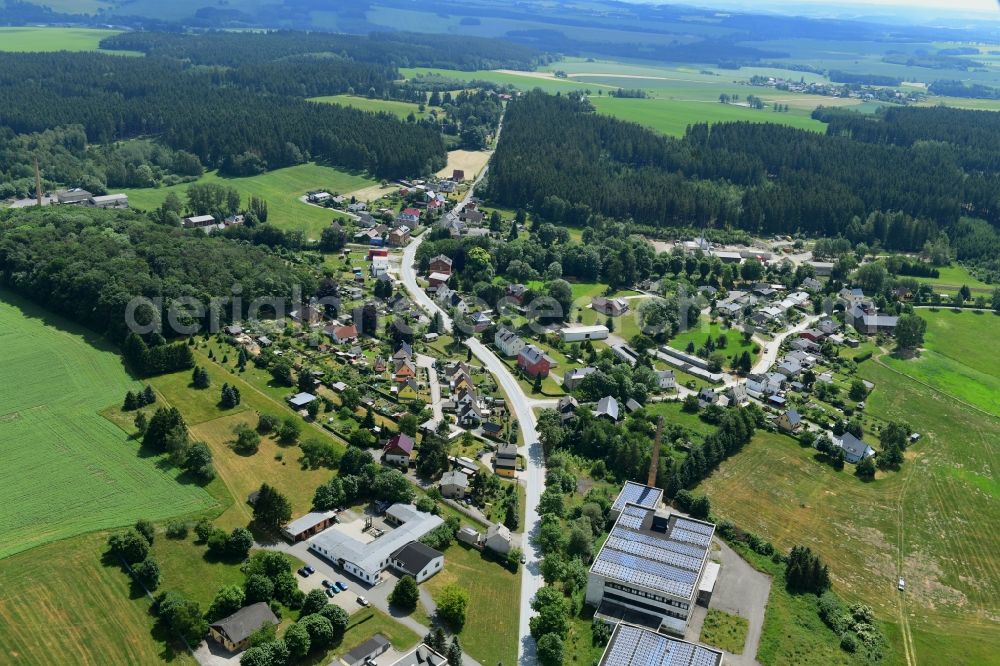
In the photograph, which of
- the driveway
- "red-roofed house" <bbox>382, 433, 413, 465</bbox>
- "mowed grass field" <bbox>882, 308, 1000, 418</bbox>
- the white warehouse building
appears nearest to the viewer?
the driveway

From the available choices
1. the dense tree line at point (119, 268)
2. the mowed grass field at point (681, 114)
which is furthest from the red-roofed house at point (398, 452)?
the mowed grass field at point (681, 114)

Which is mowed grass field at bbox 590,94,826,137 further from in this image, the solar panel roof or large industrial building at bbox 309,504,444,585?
large industrial building at bbox 309,504,444,585

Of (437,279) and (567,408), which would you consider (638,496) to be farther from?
(437,279)

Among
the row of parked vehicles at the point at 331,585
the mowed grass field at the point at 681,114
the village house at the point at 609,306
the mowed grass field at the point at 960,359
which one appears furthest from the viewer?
the mowed grass field at the point at 681,114

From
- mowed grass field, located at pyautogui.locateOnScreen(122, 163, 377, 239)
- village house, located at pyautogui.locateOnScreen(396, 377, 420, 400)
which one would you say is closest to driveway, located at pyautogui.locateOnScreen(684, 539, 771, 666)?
village house, located at pyautogui.locateOnScreen(396, 377, 420, 400)

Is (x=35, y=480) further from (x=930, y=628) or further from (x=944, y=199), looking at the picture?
(x=944, y=199)

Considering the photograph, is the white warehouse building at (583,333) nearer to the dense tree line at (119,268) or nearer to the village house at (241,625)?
the dense tree line at (119,268)
